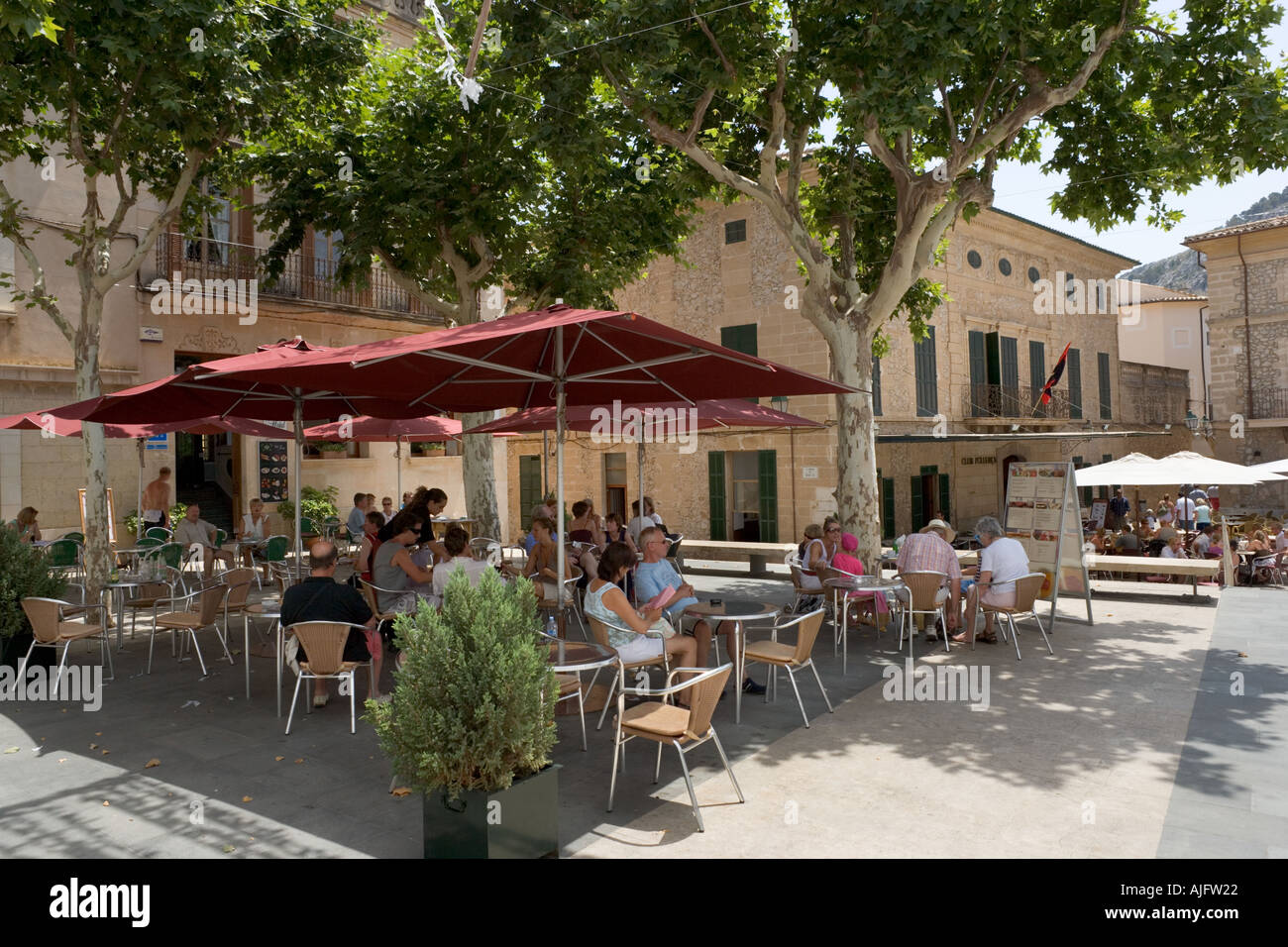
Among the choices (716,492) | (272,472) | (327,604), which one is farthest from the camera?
(716,492)

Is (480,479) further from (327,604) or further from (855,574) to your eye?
(327,604)

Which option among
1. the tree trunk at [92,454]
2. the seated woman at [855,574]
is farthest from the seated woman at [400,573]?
the tree trunk at [92,454]

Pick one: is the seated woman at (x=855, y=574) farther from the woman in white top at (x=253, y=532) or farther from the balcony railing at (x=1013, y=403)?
the balcony railing at (x=1013, y=403)

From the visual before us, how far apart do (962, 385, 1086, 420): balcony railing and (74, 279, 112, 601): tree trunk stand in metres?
19.7

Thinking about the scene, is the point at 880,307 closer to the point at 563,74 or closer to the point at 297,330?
the point at 563,74

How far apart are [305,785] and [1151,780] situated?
466 cm

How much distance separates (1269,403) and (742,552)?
22666 millimetres

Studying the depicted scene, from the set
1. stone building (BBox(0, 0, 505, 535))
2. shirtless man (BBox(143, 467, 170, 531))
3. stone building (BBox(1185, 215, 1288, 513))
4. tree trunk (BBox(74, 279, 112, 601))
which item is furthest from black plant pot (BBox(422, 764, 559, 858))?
stone building (BBox(1185, 215, 1288, 513))

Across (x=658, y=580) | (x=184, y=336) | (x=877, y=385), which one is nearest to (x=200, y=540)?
(x=184, y=336)

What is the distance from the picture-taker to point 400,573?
725 cm

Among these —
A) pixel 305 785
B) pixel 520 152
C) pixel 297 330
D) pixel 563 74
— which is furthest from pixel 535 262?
pixel 305 785

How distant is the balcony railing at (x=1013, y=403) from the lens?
23.4m

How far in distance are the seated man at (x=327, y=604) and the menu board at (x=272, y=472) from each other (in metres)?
12.8
